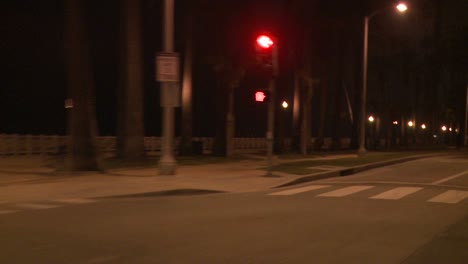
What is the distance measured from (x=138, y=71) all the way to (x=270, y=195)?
12054mm

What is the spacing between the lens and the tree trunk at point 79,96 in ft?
73.8

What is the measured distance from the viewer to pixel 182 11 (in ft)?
135

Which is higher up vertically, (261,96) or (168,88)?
(168,88)

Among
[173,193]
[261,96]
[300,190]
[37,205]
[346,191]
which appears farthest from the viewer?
[261,96]

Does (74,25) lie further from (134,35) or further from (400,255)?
(400,255)

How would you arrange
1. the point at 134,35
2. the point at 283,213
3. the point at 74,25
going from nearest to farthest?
the point at 283,213 < the point at 74,25 < the point at 134,35

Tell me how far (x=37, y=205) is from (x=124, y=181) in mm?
5485

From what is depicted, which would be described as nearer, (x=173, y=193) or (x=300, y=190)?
(x=173, y=193)

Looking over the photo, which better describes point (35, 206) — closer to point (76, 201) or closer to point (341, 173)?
point (76, 201)

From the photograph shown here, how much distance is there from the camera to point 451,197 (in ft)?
57.5

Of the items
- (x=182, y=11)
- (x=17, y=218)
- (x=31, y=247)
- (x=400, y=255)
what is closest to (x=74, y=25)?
(x=17, y=218)

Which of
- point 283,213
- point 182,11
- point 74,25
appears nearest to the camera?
point 283,213

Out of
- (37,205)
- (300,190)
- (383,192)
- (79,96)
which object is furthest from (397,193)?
(79,96)

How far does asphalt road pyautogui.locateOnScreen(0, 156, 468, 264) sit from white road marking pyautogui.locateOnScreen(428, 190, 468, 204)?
26mm
